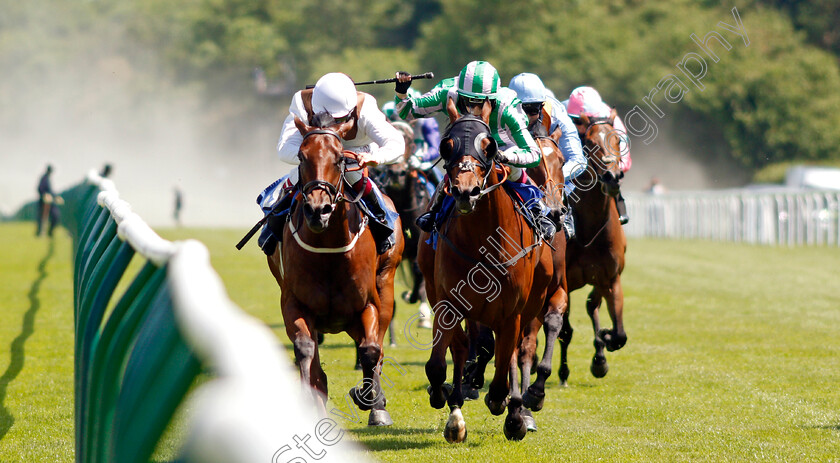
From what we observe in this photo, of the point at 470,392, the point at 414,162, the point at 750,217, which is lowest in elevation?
the point at 470,392

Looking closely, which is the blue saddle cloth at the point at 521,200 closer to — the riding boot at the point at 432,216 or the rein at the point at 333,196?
the riding boot at the point at 432,216

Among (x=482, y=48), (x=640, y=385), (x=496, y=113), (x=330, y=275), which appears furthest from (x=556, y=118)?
(x=482, y=48)

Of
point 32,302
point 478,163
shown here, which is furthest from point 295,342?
point 32,302

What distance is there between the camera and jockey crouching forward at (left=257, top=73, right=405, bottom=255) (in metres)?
6.14

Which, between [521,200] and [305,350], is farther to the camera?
[521,200]

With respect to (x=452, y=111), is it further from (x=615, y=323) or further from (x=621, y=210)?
(x=621, y=210)

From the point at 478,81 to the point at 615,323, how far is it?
2.90 metres

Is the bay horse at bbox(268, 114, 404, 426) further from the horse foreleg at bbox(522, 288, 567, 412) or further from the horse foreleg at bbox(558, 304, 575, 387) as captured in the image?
the horse foreleg at bbox(558, 304, 575, 387)

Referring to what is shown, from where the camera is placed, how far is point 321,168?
218 inches

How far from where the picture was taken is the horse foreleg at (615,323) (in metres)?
8.08

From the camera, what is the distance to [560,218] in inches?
259

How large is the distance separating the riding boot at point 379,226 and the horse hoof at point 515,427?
4.26 ft

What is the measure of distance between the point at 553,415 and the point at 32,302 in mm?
8410

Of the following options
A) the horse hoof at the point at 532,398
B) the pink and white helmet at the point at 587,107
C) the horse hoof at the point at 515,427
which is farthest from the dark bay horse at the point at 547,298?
the pink and white helmet at the point at 587,107
